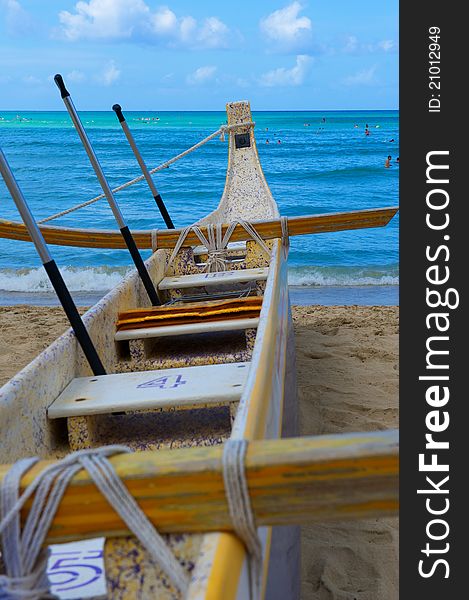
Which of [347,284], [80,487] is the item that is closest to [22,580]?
[80,487]

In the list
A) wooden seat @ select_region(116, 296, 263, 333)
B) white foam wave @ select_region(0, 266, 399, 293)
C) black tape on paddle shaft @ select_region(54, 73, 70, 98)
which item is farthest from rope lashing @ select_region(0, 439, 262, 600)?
white foam wave @ select_region(0, 266, 399, 293)

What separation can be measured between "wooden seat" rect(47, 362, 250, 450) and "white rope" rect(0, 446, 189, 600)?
3.22ft

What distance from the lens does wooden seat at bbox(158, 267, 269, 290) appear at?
3727 mm

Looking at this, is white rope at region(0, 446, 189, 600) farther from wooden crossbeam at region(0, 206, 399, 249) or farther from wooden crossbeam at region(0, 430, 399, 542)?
wooden crossbeam at region(0, 206, 399, 249)

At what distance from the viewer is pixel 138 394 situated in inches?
83.7

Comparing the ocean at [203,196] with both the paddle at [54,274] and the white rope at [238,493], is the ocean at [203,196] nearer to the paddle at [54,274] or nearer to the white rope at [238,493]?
the paddle at [54,274]

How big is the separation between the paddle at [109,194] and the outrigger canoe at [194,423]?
7 centimetres

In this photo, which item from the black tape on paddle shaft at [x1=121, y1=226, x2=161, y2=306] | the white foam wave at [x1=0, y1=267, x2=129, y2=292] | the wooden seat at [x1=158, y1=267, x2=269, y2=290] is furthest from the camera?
the white foam wave at [x1=0, y1=267, x2=129, y2=292]

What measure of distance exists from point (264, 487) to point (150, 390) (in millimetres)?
1174

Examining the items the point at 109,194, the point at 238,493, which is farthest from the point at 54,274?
the point at 238,493

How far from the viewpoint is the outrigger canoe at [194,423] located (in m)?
1.02

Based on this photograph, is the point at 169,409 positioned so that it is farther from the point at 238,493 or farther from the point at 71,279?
the point at 71,279

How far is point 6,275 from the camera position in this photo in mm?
9352

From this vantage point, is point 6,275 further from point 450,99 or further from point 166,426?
point 450,99
